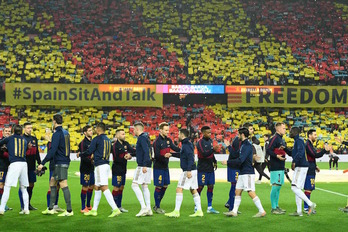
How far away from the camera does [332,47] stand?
152ft

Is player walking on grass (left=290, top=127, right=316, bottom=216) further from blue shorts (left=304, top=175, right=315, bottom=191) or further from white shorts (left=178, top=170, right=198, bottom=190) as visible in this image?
white shorts (left=178, top=170, right=198, bottom=190)

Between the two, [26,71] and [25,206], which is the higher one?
[26,71]

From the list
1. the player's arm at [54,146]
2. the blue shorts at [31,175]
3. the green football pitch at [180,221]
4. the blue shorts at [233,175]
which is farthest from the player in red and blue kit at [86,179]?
the blue shorts at [233,175]

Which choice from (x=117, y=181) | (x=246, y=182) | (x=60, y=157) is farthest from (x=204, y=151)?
(x=60, y=157)

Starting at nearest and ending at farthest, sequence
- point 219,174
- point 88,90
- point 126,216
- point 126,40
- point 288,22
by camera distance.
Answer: point 126,216 < point 219,174 < point 88,90 < point 126,40 < point 288,22

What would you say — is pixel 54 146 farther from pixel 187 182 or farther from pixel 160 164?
pixel 187 182

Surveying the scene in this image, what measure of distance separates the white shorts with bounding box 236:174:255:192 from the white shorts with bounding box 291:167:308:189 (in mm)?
1357

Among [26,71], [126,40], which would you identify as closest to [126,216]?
[26,71]

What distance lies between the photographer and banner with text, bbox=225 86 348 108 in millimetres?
41062

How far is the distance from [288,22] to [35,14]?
73.6 ft

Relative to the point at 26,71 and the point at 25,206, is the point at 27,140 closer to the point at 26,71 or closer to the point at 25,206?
the point at 25,206

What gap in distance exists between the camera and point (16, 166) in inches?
520

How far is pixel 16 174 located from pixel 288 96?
30.9m

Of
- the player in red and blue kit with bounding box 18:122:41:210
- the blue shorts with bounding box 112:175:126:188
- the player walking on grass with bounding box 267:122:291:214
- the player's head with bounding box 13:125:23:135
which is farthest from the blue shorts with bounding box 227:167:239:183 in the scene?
the player's head with bounding box 13:125:23:135
